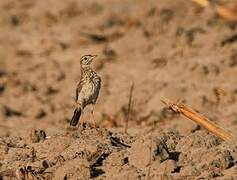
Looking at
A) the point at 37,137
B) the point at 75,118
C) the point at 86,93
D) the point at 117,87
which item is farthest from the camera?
the point at 117,87

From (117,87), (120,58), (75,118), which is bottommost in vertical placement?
(75,118)

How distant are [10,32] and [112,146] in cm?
841

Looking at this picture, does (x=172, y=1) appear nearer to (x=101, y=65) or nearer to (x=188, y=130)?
(x=101, y=65)

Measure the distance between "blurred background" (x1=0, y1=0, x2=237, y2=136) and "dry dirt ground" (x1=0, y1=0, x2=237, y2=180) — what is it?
0.02 meters

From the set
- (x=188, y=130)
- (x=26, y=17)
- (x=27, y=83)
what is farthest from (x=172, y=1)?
(x=188, y=130)

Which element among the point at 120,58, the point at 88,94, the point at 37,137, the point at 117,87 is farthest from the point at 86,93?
the point at 120,58

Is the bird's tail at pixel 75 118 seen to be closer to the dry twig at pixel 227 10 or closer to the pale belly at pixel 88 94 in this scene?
the pale belly at pixel 88 94

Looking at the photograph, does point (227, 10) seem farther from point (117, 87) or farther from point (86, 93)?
point (86, 93)

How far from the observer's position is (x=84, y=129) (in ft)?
29.3

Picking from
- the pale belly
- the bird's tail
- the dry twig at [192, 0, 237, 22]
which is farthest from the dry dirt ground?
the pale belly

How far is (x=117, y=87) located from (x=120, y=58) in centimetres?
122

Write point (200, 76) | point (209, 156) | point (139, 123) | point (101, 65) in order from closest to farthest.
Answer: point (209, 156), point (139, 123), point (200, 76), point (101, 65)

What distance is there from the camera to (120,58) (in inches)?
591

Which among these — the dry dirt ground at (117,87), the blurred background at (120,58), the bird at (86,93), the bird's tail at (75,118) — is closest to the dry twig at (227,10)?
the blurred background at (120,58)
